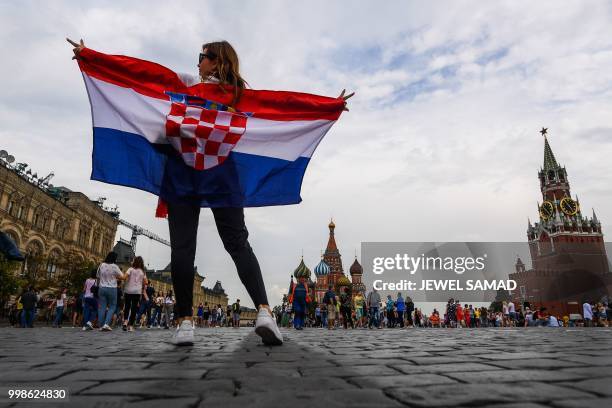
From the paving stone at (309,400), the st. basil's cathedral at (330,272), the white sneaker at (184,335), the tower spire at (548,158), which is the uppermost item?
the tower spire at (548,158)

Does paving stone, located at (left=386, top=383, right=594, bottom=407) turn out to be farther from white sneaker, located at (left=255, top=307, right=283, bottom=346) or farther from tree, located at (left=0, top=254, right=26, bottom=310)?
tree, located at (left=0, top=254, right=26, bottom=310)

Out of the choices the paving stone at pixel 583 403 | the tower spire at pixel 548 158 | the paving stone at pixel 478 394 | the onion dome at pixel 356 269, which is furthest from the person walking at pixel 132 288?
the tower spire at pixel 548 158

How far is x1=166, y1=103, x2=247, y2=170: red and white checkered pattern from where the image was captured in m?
3.81

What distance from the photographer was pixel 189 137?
3859 millimetres

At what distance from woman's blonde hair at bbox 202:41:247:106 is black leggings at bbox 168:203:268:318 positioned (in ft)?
3.87

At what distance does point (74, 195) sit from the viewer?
152 feet

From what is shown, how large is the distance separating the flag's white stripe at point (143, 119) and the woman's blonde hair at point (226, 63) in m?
0.43

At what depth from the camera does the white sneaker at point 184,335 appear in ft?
11.7

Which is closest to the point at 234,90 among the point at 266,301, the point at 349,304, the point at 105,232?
the point at 266,301

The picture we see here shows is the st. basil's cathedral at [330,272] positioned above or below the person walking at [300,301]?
above

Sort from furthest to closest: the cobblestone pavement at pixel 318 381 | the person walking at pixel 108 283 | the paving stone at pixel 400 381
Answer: the person walking at pixel 108 283 → the paving stone at pixel 400 381 → the cobblestone pavement at pixel 318 381

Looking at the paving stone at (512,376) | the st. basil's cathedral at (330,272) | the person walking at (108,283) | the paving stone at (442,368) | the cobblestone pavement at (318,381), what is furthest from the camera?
the st. basil's cathedral at (330,272)

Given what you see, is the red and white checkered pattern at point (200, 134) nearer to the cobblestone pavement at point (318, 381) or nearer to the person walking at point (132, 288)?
the cobblestone pavement at point (318, 381)

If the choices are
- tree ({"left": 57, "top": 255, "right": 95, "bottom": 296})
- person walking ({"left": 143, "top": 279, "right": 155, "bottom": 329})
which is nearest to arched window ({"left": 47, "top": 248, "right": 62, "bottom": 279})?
tree ({"left": 57, "top": 255, "right": 95, "bottom": 296})
